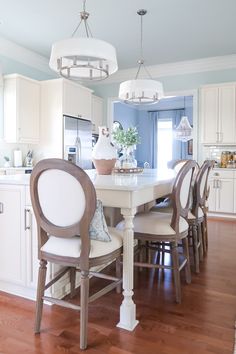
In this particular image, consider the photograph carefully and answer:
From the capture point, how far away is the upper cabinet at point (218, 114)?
5.20 m

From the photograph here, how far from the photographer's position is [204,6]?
3631mm

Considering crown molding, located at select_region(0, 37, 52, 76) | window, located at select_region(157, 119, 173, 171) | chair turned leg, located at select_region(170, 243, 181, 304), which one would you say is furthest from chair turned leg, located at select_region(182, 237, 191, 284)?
window, located at select_region(157, 119, 173, 171)

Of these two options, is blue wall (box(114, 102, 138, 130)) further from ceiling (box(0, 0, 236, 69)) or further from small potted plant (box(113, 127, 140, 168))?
small potted plant (box(113, 127, 140, 168))

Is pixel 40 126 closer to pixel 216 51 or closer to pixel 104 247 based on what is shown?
pixel 216 51

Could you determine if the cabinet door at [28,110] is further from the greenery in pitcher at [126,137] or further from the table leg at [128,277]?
the table leg at [128,277]

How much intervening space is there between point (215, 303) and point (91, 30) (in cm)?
393

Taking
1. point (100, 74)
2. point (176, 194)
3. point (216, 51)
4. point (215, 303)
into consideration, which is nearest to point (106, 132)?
point (100, 74)

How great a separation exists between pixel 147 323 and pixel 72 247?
0.74 meters

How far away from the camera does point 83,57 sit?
2439 mm

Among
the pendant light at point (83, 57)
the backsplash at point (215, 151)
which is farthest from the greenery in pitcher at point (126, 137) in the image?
the backsplash at point (215, 151)

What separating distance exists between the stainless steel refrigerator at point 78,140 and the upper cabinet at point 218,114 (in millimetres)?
2169

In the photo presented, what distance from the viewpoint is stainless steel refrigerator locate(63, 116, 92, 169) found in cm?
520

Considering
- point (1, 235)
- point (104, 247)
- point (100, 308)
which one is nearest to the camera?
point (104, 247)

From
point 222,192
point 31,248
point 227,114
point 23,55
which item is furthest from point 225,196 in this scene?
point 23,55
